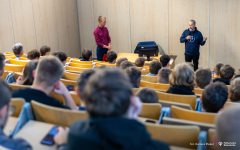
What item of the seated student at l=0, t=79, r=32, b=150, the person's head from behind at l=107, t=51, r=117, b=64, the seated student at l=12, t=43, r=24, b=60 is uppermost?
the seated student at l=12, t=43, r=24, b=60

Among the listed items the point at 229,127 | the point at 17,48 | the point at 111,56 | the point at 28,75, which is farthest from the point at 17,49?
the point at 229,127

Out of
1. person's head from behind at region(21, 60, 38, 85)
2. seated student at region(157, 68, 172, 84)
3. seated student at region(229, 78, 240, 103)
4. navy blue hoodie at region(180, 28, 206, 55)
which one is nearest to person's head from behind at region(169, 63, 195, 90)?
seated student at region(229, 78, 240, 103)

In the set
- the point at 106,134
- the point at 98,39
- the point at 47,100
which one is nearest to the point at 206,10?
the point at 98,39

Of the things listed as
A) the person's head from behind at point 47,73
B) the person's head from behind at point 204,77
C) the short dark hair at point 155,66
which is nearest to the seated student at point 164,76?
the person's head from behind at point 204,77

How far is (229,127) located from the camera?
138cm

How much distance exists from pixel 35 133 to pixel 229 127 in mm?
1248

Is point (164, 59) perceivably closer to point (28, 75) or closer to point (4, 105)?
point (28, 75)

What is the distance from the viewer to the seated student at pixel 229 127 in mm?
1379

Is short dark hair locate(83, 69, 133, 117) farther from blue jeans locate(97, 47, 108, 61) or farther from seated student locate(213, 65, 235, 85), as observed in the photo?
blue jeans locate(97, 47, 108, 61)

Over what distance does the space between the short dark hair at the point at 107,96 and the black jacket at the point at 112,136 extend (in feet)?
0.12

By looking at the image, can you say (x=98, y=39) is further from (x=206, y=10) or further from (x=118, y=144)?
(x=118, y=144)

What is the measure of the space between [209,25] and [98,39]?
341 cm

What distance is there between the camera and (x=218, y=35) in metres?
8.02

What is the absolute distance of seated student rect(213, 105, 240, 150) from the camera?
1379 mm
